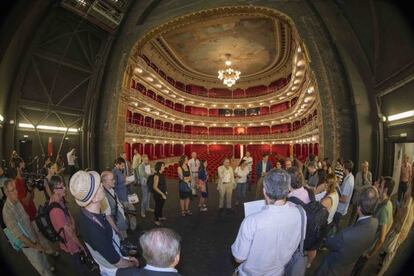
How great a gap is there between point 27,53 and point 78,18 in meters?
0.29

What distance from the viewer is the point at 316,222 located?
994 millimetres

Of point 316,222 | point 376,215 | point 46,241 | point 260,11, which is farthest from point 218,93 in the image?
point 46,241

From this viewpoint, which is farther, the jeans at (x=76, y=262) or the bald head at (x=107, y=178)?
the bald head at (x=107, y=178)

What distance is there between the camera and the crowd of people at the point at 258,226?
2.48 feet

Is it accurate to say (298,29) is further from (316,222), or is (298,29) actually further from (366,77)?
(316,222)

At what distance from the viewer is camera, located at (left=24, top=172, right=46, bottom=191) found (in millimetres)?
791

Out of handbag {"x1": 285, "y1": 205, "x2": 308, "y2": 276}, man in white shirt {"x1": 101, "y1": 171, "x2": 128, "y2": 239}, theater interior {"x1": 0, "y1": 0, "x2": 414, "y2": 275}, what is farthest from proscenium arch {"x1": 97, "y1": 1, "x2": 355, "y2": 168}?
handbag {"x1": 285, "y1": 205, "x2": 308, "y2": 276}

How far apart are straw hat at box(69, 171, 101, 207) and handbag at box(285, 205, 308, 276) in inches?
39.6

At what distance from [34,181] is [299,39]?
1.59 meters

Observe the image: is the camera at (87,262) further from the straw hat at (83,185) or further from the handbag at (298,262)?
the handbag at (298,262)

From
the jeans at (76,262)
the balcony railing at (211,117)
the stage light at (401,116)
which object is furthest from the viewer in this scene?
the balcony railing at (211,117)

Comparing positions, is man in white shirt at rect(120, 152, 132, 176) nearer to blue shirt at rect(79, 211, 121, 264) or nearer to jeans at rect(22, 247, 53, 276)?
blue shirt at rect(79, 211, 121, 264)

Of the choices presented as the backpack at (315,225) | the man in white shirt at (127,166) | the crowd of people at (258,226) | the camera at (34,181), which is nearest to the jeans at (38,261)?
the crowd of people at (258,226)

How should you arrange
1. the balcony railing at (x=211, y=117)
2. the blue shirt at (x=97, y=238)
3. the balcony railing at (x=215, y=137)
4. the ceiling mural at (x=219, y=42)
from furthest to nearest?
the balcony railing at (x=211, y=117) < the balcony railing at (x=215, y=137) < the ceiling mural at (x=219, y=42) < the blue shirt at (x=97, y=238)
